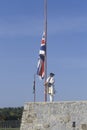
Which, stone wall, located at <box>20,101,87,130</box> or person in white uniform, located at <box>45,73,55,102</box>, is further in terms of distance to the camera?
person in white uniform, located at <box>45,73,55,102</box>

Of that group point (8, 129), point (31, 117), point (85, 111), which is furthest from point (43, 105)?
point (8, 129)

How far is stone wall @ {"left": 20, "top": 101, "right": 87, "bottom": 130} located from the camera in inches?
708

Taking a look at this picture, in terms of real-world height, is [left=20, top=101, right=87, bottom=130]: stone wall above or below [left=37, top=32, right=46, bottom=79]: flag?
below

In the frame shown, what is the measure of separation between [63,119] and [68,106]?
505 millimetres

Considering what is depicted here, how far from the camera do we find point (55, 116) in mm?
18672

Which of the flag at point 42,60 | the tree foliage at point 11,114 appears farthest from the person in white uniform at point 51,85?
the tree foliage at point 11,114

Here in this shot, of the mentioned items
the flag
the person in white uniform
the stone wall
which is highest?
the flag

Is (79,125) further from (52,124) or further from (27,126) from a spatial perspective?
(27,126)

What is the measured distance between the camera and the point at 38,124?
19.2 metres

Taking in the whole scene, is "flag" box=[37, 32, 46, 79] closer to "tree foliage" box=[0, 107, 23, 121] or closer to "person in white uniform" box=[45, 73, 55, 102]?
"person in white uniform" box=[45, 73, 55, 102]

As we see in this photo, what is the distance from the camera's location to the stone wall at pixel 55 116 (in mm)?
17984

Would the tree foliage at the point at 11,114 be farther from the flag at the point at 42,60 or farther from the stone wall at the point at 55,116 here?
the stone wall at the point at 55,116

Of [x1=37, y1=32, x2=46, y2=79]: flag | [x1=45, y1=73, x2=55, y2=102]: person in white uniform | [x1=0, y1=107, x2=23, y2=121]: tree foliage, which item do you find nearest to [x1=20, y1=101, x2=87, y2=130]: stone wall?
[x1=45, y1=73, x2=55, y2=102]: person in white uniform

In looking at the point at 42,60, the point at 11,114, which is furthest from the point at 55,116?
the point at 11,114
